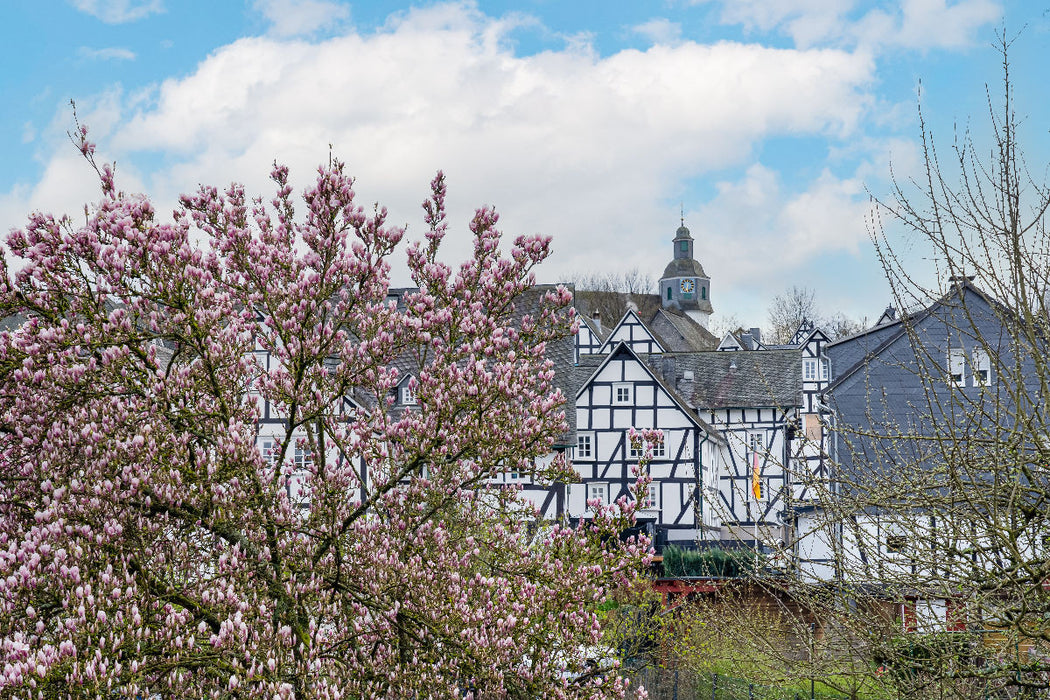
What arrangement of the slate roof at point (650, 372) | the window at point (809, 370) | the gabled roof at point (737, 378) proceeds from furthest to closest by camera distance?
the window at point (809, 370) → the gabled roof at point (737, 378) → the slate roof at point (650, 372)

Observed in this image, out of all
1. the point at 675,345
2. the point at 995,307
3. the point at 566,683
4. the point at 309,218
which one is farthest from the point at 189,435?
the point at 675,345

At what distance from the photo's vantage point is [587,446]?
120 feet

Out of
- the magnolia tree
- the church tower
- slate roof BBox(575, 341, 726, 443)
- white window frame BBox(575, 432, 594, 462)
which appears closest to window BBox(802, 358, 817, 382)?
slate roof BBox(575, 341, 726, 443)

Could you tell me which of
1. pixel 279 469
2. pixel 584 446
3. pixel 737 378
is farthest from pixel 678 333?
pixel 279 469

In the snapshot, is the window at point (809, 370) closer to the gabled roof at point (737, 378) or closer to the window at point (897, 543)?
the gabled roof at point (737, 378)

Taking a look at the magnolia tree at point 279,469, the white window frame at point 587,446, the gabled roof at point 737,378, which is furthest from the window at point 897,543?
the gabled roof at point 737,378

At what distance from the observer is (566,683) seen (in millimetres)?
6852

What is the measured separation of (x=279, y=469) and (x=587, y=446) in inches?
1174

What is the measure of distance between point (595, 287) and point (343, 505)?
343 feet

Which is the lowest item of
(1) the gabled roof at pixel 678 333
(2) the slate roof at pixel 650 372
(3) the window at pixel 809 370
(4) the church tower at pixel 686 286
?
(2) the slate roof at pixel 650 372

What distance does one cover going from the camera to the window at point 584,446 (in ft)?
119

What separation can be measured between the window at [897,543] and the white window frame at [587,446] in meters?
27.6

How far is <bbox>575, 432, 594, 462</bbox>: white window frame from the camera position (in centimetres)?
3640

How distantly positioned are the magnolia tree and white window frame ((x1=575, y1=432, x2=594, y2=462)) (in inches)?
1129
